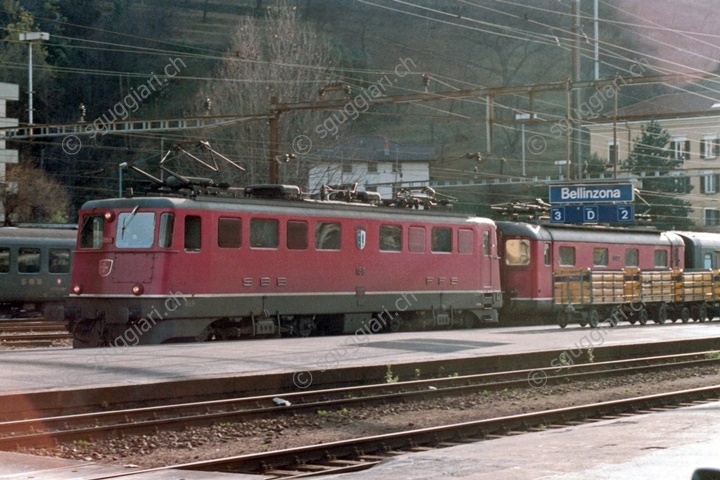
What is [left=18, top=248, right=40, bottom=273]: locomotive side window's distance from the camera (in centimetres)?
3541

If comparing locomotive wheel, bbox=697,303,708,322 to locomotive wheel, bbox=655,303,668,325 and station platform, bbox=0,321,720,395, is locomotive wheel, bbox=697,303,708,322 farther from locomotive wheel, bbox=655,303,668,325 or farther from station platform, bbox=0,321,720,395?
station platform, bbox=0,321,720,395

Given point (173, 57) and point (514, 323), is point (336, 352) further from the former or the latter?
point (173, 57)

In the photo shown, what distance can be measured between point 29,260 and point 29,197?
17.0m

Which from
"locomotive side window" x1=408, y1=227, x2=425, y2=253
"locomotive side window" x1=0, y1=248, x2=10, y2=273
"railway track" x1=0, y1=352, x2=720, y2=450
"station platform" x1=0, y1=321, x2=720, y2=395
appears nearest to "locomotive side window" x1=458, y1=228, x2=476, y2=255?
Result: "locomotive side window" x1=408, y1=227, x2=425, y2=253

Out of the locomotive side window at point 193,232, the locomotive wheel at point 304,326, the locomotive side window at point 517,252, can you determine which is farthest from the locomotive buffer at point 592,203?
the locomotive side window at point 193,232

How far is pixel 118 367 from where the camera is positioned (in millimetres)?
15977

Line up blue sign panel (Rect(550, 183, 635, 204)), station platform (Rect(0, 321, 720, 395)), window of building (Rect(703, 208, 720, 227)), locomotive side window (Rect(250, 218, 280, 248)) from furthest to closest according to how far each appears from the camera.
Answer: window of building (Rect(703, 208, 720, 227)), blue sign panel (Rect(550, 183, 635, 204)), locomotive side window (Rect(250, 218, 280, 248)), station platform (Rect(0, 321, 720, 395))

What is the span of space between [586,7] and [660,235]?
3687 inches

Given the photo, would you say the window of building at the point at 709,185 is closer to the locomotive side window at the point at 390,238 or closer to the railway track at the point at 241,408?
the locomotive side window at the point at 390,238

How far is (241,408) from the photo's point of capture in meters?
14.3

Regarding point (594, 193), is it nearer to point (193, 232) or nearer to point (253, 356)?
point (193, 232)

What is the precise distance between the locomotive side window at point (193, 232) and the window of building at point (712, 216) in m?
61.5

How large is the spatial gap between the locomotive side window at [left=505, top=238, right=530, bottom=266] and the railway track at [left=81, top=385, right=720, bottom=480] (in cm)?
1668

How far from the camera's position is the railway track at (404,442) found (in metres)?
10.3
